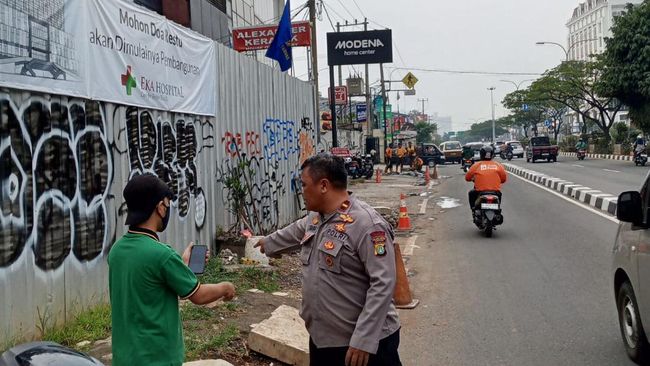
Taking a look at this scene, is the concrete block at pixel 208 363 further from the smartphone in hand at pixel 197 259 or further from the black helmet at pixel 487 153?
the black helmet at pixel 487 153

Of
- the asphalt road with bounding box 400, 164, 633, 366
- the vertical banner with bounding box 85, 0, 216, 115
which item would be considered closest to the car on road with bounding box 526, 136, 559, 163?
the asphalt road with bounding box 400, 164, 633, 366

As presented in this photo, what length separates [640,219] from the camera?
4.36m

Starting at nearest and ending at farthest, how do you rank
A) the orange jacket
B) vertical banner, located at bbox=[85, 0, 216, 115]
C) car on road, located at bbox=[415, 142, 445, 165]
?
vertical banner, located at bbox=[85, 0, 216, 115], the orange jacket, car on road, located at bbox=[415, 142, 445, 165]

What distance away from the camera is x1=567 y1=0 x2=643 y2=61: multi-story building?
107875mm

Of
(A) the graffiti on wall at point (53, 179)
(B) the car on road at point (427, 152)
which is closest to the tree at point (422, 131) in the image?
(B) the car on road at point (427, 152)

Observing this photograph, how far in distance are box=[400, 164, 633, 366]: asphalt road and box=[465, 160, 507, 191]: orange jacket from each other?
3.12 ft

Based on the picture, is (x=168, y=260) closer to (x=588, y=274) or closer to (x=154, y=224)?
(x=154, y=224)

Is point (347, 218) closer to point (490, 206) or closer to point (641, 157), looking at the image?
point (490, 206)

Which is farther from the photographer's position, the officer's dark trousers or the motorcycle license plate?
the motorcycle license plate

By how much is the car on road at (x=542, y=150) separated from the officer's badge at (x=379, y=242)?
42302 mm

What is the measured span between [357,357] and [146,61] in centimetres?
499

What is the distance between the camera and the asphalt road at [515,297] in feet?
18.0

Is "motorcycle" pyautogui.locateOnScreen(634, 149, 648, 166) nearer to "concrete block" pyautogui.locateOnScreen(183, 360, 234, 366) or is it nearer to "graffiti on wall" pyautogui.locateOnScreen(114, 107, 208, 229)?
"graffiti on wall" pyautogui.locateOnScreen(114, 107, 208, 229)

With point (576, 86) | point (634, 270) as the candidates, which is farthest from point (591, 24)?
point (634, 270)
